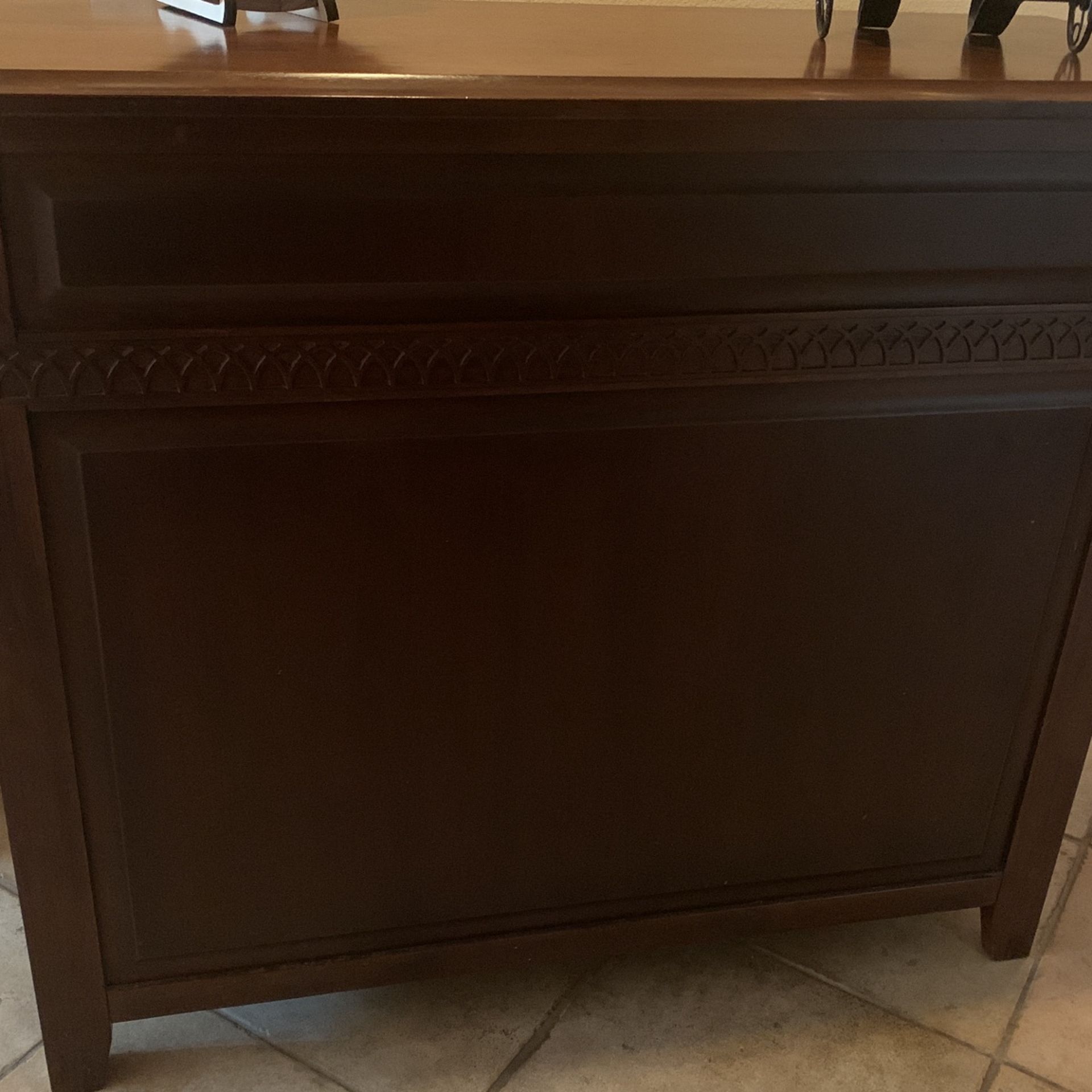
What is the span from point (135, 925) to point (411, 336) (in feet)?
1.84

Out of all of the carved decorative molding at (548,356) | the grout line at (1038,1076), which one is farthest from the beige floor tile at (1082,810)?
the carved decorative molding at (548,356)

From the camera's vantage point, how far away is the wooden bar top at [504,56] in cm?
70

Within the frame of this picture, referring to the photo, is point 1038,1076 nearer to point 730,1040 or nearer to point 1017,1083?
point 1017,1083

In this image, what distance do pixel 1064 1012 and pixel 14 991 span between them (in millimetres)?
1069

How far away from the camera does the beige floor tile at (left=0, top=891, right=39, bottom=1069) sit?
3.63ft

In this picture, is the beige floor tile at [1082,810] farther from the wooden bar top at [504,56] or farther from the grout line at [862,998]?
the wooden bar top at [504,56]

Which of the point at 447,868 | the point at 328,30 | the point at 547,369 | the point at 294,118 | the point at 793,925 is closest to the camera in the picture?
the point at 294,118

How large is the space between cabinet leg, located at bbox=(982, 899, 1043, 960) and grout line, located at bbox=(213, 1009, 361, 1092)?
26.4 inches

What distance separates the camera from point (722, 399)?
865mm

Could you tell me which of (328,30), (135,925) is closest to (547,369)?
(328,30)

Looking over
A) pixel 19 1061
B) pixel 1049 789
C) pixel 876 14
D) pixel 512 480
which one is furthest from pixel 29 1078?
pixel 876 14

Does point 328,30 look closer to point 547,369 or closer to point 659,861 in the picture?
point 547,369

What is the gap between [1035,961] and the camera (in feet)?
4.10

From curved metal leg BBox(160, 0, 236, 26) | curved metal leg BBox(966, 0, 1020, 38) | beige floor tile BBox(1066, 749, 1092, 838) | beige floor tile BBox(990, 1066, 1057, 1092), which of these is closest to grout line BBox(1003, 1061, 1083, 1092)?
beige floor tile BBox(990, 1066, 1057, 1092)
